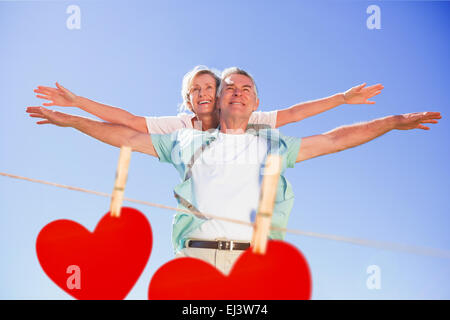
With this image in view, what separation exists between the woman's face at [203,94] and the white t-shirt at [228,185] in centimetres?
97

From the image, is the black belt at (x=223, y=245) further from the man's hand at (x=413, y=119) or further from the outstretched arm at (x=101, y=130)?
the man's hand at (x=413, y=119)

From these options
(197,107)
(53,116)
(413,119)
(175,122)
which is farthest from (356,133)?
(53,116)

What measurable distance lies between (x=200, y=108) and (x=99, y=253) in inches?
75.0

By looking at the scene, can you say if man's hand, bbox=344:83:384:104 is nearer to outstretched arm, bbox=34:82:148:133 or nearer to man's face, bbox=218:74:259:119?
man's face, bbox=218:74:259:119

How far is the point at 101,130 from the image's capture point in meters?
3.14

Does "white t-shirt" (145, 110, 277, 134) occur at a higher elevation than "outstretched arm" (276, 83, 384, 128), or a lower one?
lower

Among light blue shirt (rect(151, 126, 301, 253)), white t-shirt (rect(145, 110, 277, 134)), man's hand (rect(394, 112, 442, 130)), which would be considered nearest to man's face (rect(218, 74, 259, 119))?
light blue shirt (rect(151, 126, 301, 253))

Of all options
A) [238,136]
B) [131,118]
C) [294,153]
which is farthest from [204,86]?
[294,153]

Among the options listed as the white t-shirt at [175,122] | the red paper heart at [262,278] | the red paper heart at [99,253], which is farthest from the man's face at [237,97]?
the red paper heart at [262,278]

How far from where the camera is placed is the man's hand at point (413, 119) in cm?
311

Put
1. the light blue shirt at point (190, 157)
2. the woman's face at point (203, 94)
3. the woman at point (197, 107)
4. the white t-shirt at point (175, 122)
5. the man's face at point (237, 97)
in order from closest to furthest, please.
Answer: the light blue shirt at point (190, 157)
the man's face at point (237, 97)
the woman at point (197, 107)
the woman's face at point (203, 94)
the white t-shirt at point (175, 122)

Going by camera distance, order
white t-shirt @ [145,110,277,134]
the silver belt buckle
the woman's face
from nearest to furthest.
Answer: the silver belt buckle, the woman's face, white t-shirt @ [145,110,277,134]

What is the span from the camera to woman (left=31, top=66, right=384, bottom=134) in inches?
161
